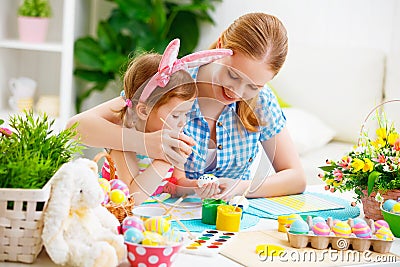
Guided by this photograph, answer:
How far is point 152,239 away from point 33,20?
2.85 m

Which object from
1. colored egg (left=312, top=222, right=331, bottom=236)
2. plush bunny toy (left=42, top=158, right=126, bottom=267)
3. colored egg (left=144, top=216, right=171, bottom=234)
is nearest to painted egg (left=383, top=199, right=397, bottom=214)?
colored egg (left=312, top=222, right=331, bottom=236)

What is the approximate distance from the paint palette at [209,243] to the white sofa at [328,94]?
5.97ft

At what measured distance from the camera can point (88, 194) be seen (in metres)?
1.29

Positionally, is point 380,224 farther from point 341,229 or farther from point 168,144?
point 168,144

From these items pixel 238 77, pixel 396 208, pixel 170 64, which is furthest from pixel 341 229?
pixel 170 64

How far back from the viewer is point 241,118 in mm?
1964

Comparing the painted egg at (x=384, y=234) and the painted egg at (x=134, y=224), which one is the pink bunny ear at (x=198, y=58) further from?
the painted egg at (x=384, y=234)

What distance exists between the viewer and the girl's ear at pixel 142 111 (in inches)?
64.0

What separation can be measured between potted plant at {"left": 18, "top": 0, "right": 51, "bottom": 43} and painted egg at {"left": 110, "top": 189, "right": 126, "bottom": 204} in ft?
8.52

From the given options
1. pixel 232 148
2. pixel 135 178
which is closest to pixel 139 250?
pixel 135 178

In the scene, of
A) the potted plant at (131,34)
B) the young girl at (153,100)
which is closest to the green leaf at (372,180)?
the young girl at (153,100)

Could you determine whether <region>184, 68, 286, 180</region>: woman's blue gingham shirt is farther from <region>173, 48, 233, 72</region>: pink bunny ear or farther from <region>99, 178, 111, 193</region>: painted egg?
<region>99, 178, 111, 193</region>: painted egg

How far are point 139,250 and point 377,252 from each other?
56 centimetres

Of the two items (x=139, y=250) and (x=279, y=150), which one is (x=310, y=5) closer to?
(x=279, y=150)
